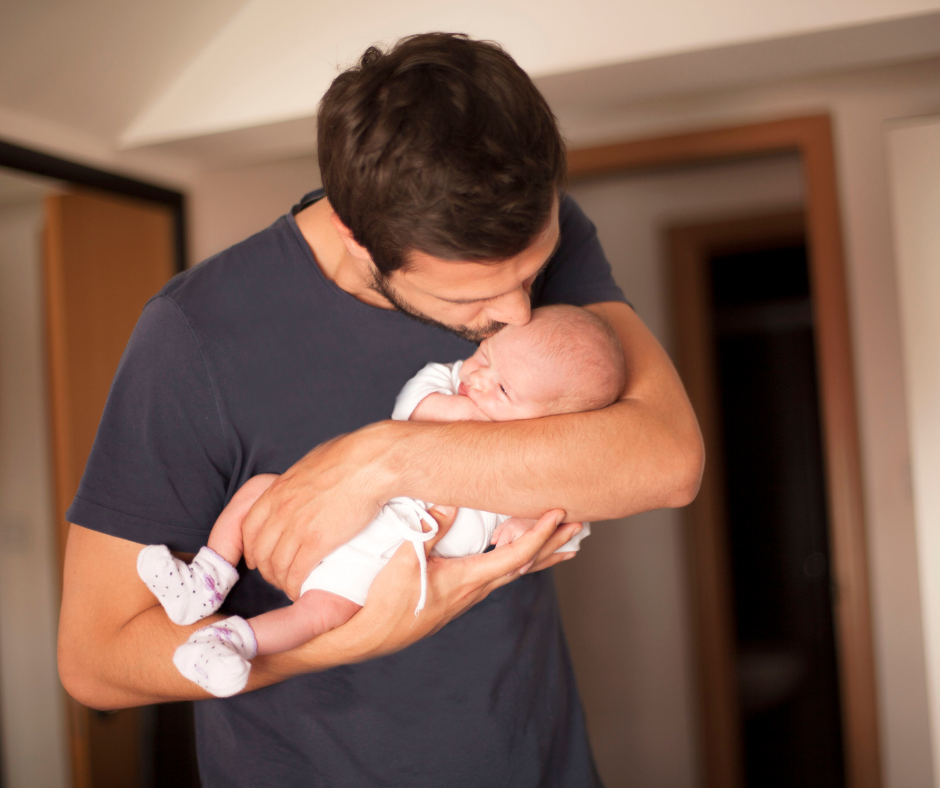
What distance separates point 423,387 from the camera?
1041 millimetres

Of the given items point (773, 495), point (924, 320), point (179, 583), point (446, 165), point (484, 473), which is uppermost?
point (446, 165)

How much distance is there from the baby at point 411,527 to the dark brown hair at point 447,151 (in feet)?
0.67

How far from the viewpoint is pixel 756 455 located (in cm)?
409

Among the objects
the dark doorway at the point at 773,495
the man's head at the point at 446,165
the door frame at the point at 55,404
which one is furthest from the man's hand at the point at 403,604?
the dark doorway at the point at 773,495

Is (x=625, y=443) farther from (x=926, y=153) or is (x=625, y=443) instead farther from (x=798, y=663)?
(x=798, y=663)

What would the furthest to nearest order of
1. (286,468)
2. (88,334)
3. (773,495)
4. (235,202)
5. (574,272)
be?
(773,495) < (235,202) < (88,334) < (574,272) < (286,468)

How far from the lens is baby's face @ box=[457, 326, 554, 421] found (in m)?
1.05

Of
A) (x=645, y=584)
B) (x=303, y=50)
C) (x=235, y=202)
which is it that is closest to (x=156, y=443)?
(x=303, y=50)

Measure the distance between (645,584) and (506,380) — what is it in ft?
7.94

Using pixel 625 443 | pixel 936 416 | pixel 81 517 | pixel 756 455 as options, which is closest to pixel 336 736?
pixel 81 517

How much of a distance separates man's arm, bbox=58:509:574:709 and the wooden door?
3.78 ft

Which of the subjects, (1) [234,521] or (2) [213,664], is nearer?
(2) [213,664]

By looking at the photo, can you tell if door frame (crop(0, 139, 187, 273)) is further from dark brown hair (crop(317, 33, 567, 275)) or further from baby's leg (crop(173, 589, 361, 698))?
baby's leg (crop(173, 589, 361, 698))

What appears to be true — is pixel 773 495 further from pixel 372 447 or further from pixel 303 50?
pixel 372 447
